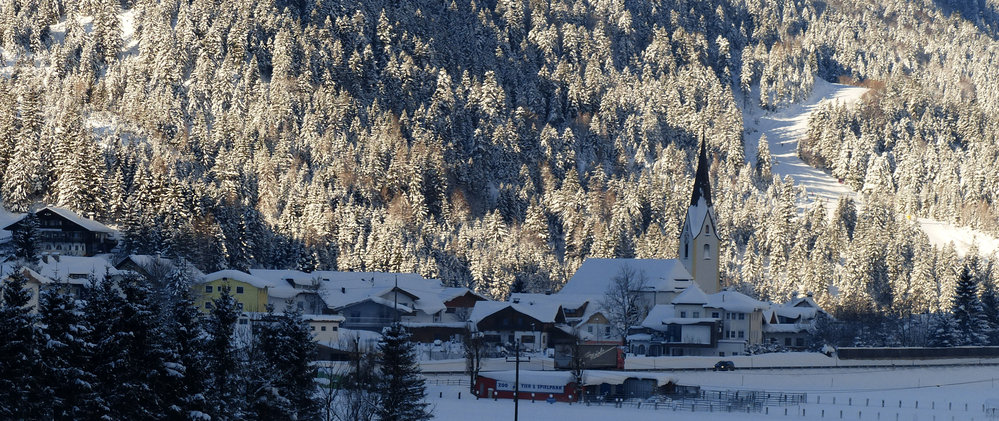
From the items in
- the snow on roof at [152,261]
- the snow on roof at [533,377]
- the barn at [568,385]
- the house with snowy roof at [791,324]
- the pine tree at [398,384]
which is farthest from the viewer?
the house with snowy roof at [791,324]

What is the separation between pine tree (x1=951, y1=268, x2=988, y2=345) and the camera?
342 ft

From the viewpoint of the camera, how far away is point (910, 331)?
4555 inches

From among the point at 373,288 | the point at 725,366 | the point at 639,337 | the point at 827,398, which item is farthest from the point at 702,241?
the point at 827,398

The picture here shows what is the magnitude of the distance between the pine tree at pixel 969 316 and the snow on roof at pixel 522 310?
32283 mm

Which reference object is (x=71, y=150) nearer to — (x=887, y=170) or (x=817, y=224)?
(x=817, y=224)

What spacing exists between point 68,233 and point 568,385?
5728 centimetres

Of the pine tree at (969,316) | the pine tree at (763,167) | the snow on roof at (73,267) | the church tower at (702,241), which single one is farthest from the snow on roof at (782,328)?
the pine tree at (763,167)

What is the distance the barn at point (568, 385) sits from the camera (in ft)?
240

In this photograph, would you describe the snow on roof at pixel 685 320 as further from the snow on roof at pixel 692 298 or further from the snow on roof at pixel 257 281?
the snow on roof at pixel 257 281

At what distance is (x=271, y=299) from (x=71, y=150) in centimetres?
3748

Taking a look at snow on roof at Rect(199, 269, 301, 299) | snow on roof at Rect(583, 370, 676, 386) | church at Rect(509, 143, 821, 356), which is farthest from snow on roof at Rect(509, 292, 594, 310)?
snow on roof at Rect(583, 370, 676, 386)

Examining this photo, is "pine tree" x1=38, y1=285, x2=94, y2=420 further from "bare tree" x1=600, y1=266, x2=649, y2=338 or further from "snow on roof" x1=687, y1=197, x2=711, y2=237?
"snow on roof" x1=687, y1=197, x2=711, y2=237

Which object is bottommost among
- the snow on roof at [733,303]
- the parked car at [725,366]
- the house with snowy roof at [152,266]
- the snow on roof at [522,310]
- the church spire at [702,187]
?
the parked car at [725,366]

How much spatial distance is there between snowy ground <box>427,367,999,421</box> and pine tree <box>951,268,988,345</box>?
1055 centimetres
